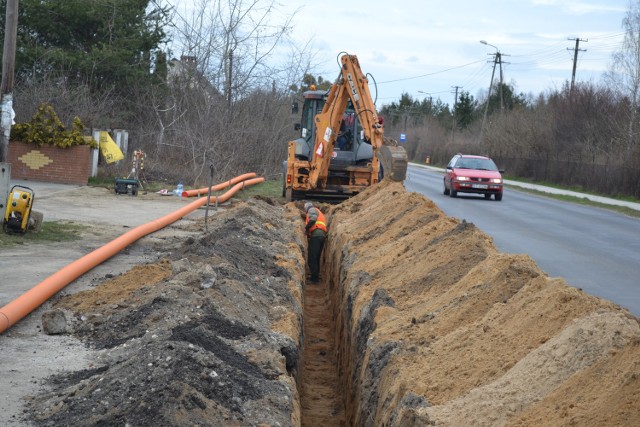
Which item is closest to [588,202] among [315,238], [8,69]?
[315,238]

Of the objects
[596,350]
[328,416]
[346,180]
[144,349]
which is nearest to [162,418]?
[144,349]

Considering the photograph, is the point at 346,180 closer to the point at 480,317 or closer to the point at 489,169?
the point at 489,169

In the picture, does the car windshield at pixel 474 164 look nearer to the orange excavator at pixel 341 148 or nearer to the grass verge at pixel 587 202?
the grass verge at pixel 587 202

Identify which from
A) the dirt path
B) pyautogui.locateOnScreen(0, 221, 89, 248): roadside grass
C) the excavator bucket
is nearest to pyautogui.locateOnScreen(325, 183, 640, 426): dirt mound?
the dirt path

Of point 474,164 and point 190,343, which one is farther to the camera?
point 474,164

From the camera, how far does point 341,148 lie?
22.9 m

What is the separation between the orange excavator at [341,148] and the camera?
20.0m

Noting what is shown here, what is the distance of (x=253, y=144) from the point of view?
3450 centimetres

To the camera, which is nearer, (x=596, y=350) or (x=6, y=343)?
(x=596, y=350)

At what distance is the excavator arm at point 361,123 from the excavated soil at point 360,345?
7.58 m

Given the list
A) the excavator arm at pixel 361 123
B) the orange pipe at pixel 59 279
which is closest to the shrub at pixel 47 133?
the excavator arm at pixel 361 123

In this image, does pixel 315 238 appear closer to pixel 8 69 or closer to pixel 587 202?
pixel 8 69

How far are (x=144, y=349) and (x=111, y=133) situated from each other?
22907 mm

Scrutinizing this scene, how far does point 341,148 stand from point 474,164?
10.2m
